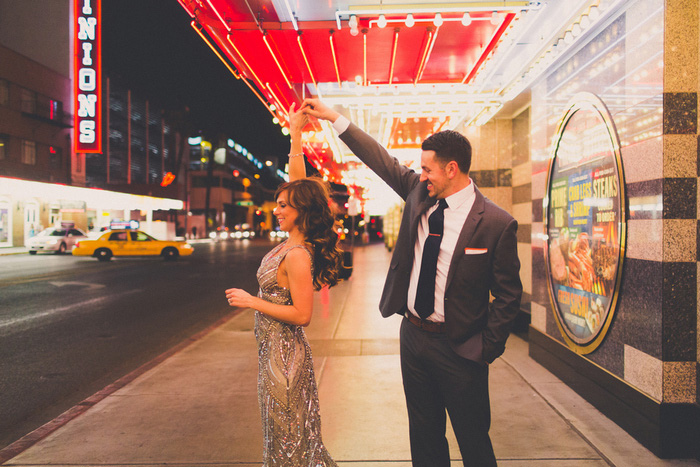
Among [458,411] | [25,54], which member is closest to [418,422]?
[458,411]

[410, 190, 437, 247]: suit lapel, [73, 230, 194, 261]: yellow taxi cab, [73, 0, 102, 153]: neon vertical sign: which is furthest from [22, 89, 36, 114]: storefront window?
[410, 190, 437, 247]: suit lapel

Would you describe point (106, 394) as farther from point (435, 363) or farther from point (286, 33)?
point (286, 33)

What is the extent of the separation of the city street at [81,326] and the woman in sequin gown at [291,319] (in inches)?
113

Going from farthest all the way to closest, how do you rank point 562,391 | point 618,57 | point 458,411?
point 562,391 → point 618,57 → point 458,411

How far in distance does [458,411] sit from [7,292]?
12613 mm

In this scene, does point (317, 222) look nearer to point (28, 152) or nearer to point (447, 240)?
point (447, 240)

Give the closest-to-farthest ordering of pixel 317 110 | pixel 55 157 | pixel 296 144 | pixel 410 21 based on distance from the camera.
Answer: pixel 317 110 < pixel 296 144 < pixel 410 21 < pixel 55 157

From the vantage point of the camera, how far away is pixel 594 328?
4.04 m

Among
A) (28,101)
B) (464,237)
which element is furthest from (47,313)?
(28,101)

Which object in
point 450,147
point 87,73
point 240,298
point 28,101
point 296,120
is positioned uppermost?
point 28,101

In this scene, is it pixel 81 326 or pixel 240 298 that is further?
pixel 81 326

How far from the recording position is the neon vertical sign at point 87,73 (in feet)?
68.6

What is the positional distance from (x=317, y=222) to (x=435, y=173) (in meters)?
0.65

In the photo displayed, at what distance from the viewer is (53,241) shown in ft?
79.4
